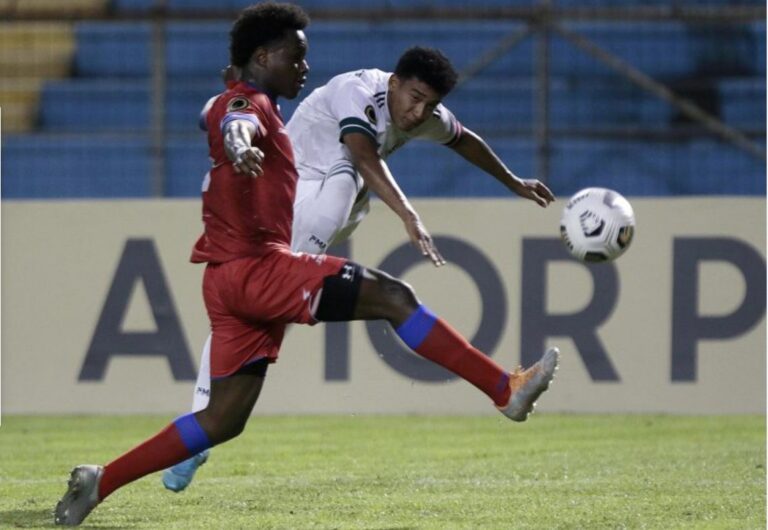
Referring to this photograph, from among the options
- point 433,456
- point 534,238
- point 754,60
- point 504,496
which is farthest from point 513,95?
point 504,496

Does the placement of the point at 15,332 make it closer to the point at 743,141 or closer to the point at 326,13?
the point at 326,13

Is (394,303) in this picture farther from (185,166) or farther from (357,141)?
(185,166)

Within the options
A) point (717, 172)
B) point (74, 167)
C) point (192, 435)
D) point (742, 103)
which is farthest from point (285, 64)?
point (742, 103)

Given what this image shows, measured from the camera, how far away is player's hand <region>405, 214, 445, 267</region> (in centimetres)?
583

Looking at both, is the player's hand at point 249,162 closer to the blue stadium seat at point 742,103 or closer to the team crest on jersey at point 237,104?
the team crest on jersey at point 237,104

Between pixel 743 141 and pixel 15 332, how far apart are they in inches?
233

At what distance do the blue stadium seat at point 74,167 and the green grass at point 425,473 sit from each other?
3063 millimetres

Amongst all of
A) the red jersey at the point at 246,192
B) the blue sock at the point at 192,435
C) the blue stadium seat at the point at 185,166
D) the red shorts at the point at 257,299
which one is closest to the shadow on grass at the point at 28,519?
the blue sock at the point at 192,435

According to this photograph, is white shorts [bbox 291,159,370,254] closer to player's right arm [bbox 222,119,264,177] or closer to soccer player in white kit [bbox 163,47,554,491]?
soccer player in white kit [bbox 163,47,554,491]

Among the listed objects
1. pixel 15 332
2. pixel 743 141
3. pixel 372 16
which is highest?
pixel 372 16

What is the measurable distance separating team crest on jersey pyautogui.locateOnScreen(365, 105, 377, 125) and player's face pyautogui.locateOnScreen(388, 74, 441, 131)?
145 millimetres

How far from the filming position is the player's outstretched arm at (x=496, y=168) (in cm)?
740

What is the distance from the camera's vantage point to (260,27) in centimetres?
609

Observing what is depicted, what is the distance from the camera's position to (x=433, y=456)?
904cm
